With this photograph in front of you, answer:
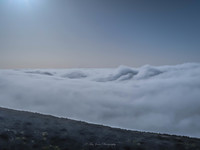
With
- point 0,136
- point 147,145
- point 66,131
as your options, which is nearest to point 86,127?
point 66,131

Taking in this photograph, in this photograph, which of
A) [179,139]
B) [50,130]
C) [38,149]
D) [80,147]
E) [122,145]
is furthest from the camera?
[179,139]

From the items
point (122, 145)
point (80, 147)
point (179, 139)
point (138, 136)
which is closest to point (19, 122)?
point (80, 147)

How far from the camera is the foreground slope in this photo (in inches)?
763

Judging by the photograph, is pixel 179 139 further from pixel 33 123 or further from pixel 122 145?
pixel 33 123

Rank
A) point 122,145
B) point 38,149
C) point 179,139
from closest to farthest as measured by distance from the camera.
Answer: point 38,149 < point 122,145 < point 179,139

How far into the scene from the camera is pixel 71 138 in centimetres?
2164

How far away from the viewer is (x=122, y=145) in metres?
21.1

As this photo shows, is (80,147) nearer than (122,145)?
Yes

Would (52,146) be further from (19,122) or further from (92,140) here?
(19,122)

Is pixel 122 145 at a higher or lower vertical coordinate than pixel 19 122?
lower

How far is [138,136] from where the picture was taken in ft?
81.4

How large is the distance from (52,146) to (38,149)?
145 cm

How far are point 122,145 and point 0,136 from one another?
44.5ft

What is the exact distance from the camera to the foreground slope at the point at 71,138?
19.4 m
